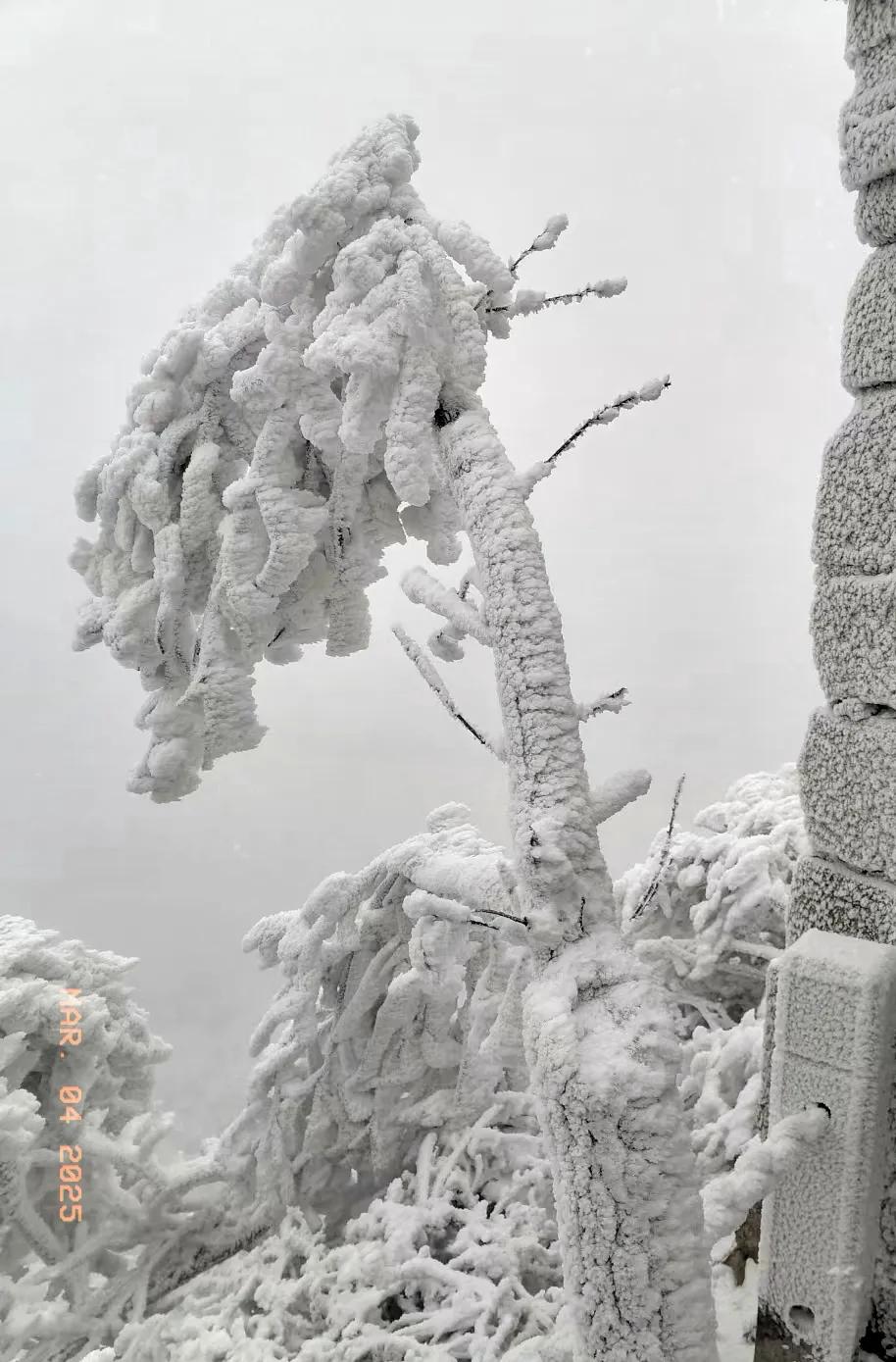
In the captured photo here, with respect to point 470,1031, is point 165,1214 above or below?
below

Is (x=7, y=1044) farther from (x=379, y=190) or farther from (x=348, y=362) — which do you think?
(x=379, y=190)

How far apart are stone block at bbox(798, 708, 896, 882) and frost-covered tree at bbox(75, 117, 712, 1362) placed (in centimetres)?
54

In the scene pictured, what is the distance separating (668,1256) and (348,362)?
86.6 inches

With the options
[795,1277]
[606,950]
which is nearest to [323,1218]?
[795,1277]

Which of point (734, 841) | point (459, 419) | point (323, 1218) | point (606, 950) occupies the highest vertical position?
point (459, 419)

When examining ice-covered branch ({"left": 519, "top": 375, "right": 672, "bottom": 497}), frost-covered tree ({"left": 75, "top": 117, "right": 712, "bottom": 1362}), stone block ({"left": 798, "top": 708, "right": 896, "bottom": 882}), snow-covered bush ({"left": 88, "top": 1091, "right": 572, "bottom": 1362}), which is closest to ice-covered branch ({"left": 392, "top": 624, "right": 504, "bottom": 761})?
frost-covered tree ({"left": 75, "top": 117, "right": 712, "bottom": 1362})

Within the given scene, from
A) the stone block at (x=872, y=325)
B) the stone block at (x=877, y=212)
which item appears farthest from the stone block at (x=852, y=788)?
the stone block at (x=877, y=212)

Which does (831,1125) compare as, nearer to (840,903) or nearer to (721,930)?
(840,903)

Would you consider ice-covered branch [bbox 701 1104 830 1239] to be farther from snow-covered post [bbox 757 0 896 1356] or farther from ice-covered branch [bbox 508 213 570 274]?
ice-covered branch [bbox 508 213 570 274]

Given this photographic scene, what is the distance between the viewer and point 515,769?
208cm

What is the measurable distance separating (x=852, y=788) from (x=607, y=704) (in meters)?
0.64

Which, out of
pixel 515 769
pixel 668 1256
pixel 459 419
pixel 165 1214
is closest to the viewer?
pixel 668 1256

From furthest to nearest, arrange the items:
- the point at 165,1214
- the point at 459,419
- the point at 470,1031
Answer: the point at 470,1031 → the point at 165,1214 → the point at 459,419

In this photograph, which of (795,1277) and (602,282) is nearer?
(795,1277)
